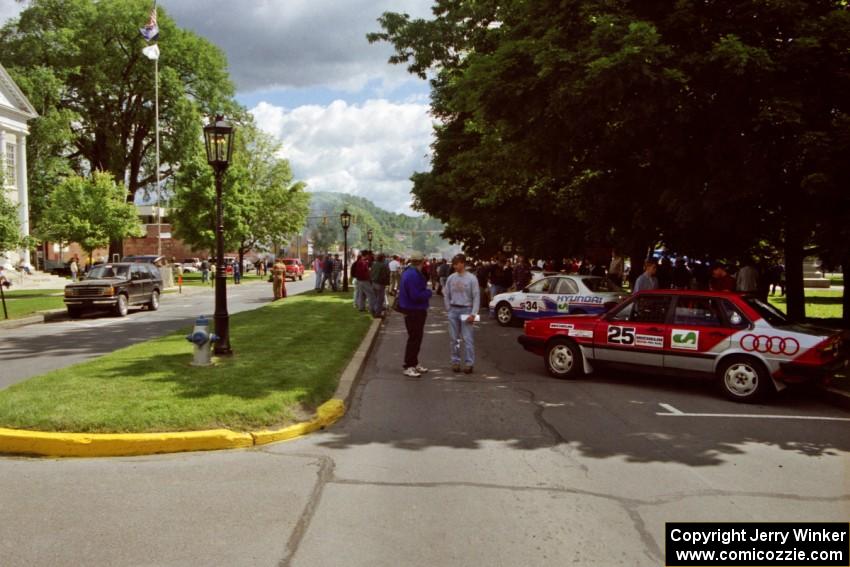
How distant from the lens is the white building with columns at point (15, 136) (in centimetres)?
4259

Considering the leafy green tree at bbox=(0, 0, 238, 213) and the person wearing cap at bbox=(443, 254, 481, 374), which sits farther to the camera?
the leafy green tree at bbox=(0, 0, 238, 213)

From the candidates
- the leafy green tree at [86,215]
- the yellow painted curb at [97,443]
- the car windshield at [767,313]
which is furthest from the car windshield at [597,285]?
the leafy green tree at [86,215]

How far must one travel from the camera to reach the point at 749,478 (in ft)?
17.6

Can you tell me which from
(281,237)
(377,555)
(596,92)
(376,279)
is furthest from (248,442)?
(281,237)

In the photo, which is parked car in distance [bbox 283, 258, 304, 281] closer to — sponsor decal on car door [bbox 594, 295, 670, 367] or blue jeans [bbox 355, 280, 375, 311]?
blue jeans [bbox 355, 280, 375, 311]

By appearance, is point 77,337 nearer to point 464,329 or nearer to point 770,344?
point 464,329

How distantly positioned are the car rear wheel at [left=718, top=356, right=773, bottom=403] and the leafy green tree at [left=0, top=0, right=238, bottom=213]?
4278 centimetres

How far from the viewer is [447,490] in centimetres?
497

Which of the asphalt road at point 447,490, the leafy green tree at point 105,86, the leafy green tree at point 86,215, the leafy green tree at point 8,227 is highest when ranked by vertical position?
the leafy green tree at point 105,86

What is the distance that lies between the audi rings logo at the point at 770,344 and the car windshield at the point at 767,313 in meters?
0.29

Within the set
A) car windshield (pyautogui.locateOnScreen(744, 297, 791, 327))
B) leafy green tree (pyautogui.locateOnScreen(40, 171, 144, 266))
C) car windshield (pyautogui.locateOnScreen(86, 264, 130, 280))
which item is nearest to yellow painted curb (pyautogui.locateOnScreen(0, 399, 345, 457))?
car windshield (pyautogui.locateOnScreen(744, 297, 791, 327))

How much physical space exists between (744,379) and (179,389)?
277 inches

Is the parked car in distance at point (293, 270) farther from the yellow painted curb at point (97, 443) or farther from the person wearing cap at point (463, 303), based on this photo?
the yellow painted curb at point (97, 443)

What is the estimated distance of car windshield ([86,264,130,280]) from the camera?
21188 millimetres
